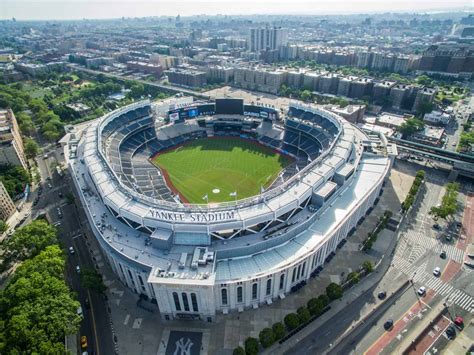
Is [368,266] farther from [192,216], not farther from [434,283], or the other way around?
[192,216]

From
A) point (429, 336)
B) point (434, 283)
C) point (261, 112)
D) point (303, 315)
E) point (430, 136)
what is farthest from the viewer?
point (261, 112)

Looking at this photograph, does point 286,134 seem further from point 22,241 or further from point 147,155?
point 22,241

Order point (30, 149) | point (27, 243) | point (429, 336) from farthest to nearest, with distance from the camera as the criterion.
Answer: point (30, 149) → point (27, 243) → point (429, 336)

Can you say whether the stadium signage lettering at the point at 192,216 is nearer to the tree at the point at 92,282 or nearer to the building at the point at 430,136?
the tree at the point at 92,282

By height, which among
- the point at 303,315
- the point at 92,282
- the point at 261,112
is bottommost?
the point at 303,315

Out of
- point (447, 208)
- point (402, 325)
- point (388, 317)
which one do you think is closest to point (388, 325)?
point (388, 317)

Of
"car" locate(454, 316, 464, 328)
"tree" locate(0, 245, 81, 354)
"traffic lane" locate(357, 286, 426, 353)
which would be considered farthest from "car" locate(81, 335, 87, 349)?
"car" locate(454, 316, 464, 328)

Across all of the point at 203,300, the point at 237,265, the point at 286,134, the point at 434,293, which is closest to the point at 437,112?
the point at 286,134
